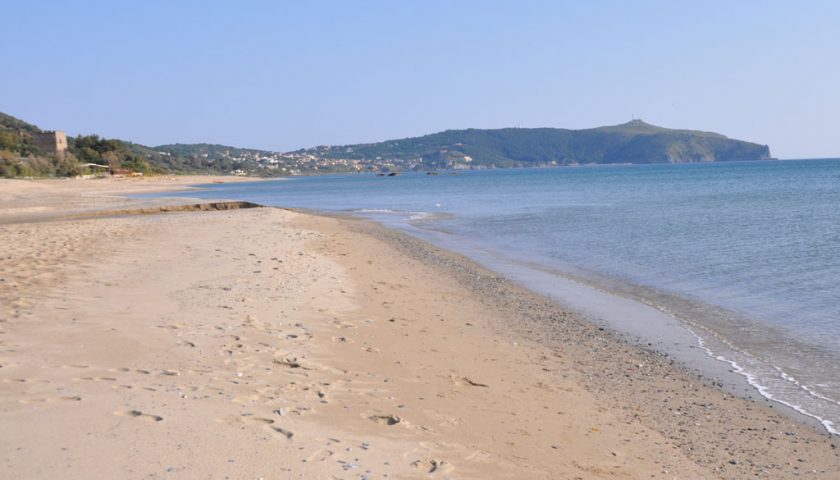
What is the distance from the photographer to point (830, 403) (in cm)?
688

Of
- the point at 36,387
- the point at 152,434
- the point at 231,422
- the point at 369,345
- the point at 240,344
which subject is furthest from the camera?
the point at 369,345

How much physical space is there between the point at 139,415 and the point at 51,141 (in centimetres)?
11068

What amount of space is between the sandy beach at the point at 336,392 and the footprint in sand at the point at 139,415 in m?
0.02

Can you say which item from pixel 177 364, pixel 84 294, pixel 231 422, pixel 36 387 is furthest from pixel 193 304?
pixel 231 422

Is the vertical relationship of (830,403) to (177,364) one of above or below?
below

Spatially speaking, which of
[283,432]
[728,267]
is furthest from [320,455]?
[728,267]

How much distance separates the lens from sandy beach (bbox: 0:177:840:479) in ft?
15.1

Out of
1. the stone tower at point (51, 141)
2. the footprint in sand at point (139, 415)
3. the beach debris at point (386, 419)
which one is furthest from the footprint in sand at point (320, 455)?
the stone tower at point (51, 141)

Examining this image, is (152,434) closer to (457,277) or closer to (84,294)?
(84,294)

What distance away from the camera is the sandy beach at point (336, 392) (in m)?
4.60

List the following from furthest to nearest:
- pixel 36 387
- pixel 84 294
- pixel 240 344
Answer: pixel 84 294
pixel 240 344
pixel 36 387

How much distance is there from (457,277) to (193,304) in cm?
638

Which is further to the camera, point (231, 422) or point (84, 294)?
point (84, 294)

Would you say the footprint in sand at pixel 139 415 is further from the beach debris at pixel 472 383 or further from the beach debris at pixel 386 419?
the beach debris at pixel 472 383
